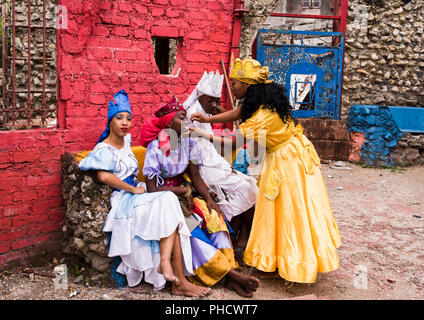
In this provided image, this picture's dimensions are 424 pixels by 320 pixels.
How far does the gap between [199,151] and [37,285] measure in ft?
5.81

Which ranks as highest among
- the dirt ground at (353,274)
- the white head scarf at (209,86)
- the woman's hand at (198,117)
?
the white head scarf at (209,86)

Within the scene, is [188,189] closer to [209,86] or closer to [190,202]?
[190,202]

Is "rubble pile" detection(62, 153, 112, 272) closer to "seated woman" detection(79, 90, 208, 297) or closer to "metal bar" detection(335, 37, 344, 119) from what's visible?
"seated woman" detection(79, 90, 208, 297)

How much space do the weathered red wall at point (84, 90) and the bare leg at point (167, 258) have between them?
1.39m

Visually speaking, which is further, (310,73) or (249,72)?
(310,73)

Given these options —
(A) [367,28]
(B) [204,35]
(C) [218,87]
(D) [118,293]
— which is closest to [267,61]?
(A) [367,28]

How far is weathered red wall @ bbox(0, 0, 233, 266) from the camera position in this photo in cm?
384

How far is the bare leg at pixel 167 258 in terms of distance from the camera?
319 cm

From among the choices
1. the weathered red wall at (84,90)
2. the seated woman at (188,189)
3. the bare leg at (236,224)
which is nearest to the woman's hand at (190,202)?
the seated woman at (188,189)

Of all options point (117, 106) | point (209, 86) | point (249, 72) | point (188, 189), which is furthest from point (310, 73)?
point (117, 106)

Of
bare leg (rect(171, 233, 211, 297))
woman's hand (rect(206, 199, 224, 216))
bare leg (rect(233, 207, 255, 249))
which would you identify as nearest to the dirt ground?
bare leg (rect(171, 233, 211, 297))

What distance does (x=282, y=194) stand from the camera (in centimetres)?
361

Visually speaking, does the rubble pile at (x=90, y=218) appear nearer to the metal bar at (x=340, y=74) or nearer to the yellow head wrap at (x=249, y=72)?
the yellow head wrap at (x=249, y=72)

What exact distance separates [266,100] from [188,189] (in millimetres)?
997
